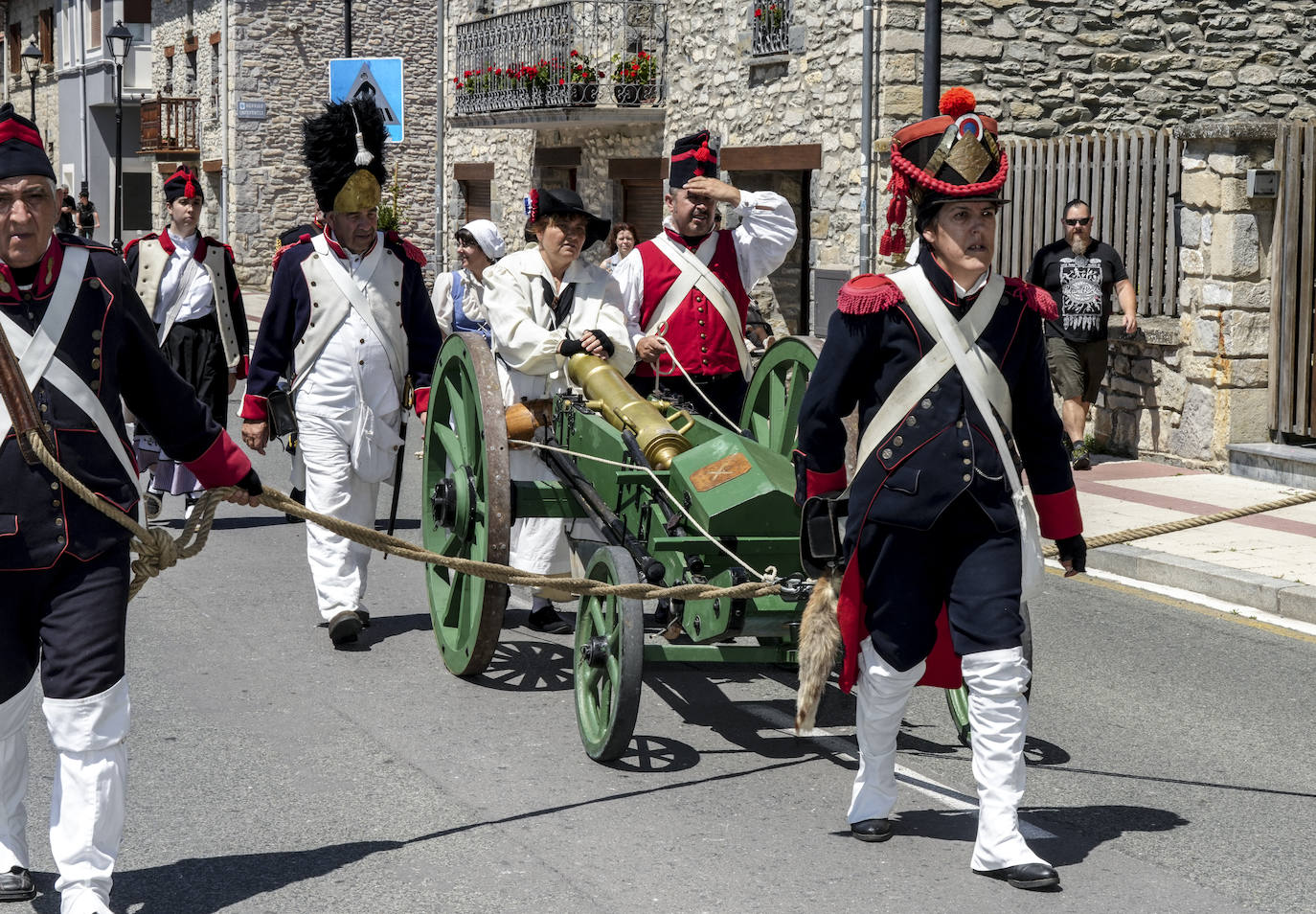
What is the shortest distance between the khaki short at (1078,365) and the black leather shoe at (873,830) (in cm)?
823

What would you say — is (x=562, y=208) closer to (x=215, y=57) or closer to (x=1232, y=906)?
(x=1232, y=906)

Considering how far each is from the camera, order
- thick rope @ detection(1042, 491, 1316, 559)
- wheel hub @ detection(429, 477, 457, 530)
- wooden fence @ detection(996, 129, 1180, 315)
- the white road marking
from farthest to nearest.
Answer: wooden fence @ detection(996, 129, 1180, 315) → thick rope @ detection(1042, 491, 1316, 559) → wheel hub @ detection(429, 477, 457, 530) → the white road marking

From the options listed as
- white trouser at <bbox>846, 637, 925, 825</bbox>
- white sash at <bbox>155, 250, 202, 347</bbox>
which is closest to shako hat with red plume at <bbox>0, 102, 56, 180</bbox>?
white trouser at <bbox>846, 637, 925, 825</bbox>

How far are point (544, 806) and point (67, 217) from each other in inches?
885

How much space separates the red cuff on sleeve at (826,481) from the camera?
4.76m

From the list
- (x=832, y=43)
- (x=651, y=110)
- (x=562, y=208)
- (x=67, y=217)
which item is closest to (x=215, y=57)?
(x=67, y=217)

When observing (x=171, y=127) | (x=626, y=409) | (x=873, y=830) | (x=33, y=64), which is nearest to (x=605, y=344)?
(x=626, y=409)

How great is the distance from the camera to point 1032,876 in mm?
4297

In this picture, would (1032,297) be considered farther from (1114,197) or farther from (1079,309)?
(1114,197)

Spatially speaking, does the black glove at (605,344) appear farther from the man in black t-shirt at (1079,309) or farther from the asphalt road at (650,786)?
the man in black t-shirt at (1079,309)

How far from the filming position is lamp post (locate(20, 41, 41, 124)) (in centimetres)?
4309

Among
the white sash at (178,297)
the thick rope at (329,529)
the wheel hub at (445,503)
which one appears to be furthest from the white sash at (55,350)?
the white sash at (178,297)

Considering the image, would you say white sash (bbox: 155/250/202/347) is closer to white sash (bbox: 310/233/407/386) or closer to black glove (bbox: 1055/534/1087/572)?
white sash (bbox: 310/233/407/386)

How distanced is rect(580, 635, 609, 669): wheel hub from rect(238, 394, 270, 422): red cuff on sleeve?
8.00 ft
